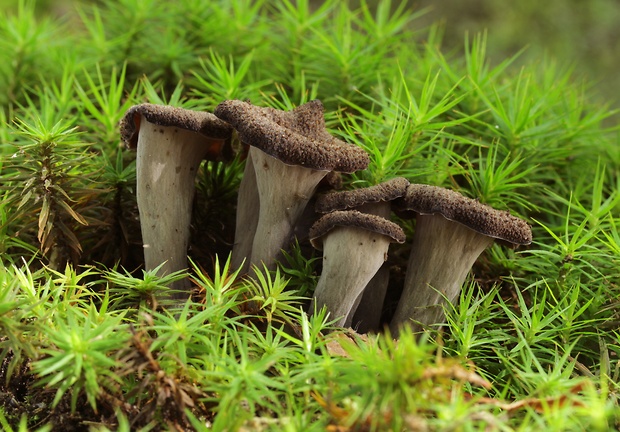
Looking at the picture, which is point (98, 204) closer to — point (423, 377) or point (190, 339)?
point (190, 339)

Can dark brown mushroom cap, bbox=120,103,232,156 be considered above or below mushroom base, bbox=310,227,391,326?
above

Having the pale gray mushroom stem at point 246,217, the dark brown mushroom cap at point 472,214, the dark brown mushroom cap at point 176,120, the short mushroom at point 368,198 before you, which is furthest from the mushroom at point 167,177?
the dark brown mushroom cap at point 472,214

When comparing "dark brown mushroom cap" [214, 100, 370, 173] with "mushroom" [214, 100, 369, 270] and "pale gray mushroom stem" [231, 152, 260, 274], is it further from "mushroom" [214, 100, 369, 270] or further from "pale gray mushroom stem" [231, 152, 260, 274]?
"pale gray mushroom stem" [231, 152, 260, 274]

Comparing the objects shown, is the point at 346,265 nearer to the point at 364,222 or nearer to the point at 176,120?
the point at 364,222

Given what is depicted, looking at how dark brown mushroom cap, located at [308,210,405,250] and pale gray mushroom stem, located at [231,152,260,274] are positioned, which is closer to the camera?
dark brown mushroom cap, located at [308,210,405,250]

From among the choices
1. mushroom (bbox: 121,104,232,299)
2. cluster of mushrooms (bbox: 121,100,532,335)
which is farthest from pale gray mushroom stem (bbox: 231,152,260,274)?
mushroom (bbox: 121,104,232,299)

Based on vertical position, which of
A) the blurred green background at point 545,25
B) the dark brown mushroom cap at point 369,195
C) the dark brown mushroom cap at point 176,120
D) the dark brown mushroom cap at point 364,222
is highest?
the blurred green background at point 545,25

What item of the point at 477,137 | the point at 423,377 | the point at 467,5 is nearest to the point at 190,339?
the point at 423,377

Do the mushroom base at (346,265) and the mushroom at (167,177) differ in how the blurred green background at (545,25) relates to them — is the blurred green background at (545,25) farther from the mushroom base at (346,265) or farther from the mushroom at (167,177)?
the mushroom base at (346,265)
